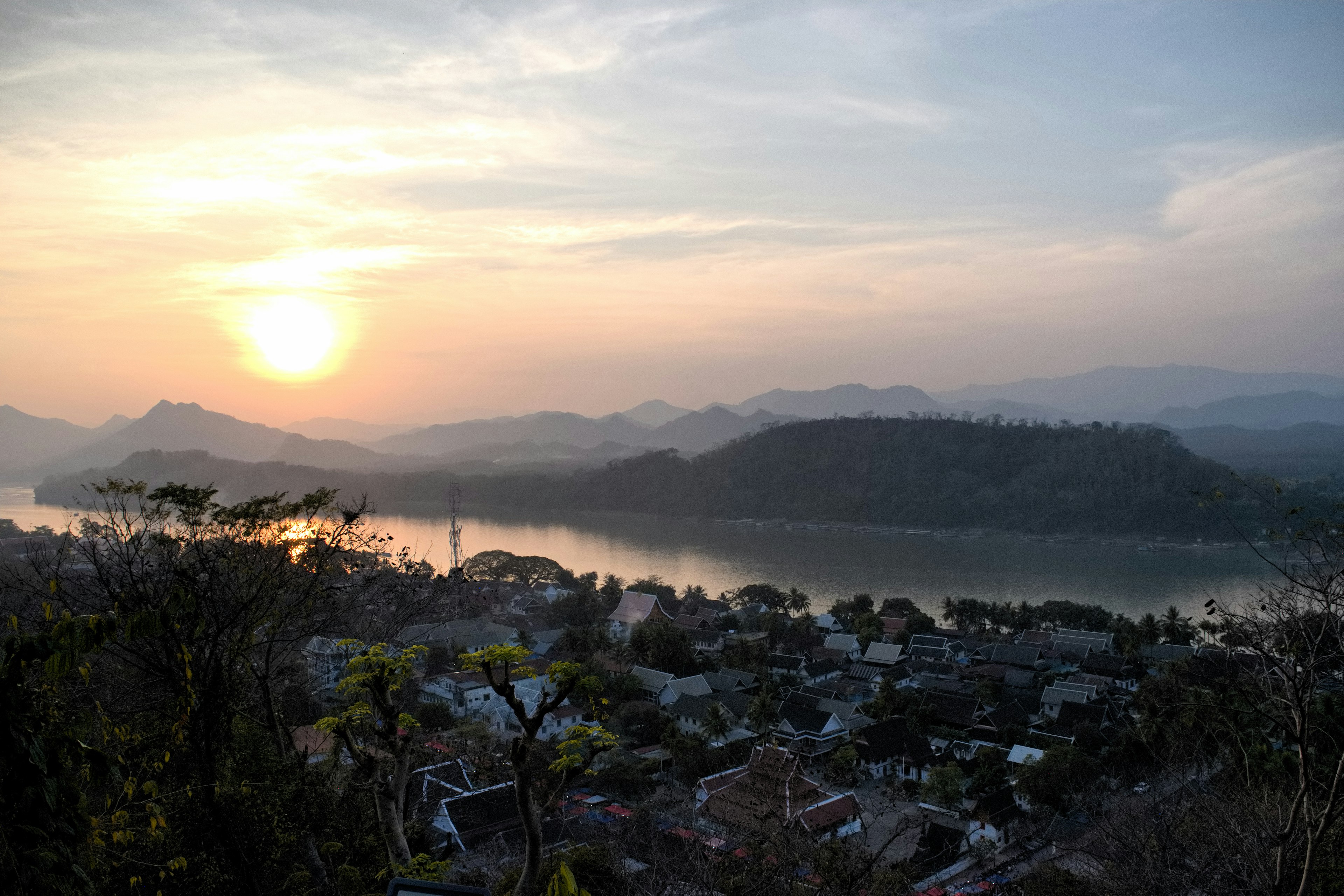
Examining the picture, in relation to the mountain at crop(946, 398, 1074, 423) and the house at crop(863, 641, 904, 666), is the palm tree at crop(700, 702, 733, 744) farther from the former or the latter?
the mountain at crop(946, 398, 1074, 423)

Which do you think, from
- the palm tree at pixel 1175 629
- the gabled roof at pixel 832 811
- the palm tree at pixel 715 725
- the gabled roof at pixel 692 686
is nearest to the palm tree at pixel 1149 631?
the palm tree at pixel 1175 629

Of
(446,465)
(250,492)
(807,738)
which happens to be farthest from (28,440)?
Answer: (807,738)

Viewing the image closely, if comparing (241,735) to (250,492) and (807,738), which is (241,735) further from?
(250,492)

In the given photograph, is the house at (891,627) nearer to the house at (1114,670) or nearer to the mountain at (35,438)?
the house at (1114,670)

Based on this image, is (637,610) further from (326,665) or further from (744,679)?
(326,665)

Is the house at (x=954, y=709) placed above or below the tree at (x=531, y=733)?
below

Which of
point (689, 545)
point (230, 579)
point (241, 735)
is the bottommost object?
point (689, 545)

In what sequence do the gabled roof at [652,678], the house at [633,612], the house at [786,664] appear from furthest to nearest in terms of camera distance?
1. the house at [633,612]
2. the house at [786,664]
3. the gabled roof at [652,678]
